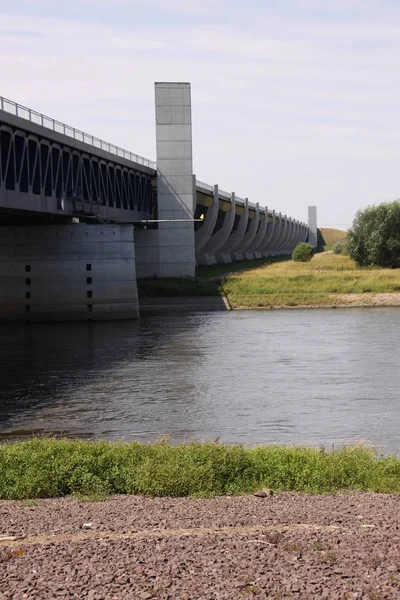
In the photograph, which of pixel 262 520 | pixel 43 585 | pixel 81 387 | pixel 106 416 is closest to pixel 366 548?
pixel 262 520

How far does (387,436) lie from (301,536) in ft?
36.0

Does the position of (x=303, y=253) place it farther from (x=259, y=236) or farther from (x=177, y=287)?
(x=177, y=287)

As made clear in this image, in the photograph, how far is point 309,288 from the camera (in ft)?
234

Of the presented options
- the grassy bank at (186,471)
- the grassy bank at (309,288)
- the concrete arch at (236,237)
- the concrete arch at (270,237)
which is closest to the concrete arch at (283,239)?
the concrete arch at (270,237)

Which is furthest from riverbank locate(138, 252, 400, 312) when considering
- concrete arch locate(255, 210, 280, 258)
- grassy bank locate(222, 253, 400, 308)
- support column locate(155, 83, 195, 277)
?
concrete arch locate(255, 210, 280, 258)

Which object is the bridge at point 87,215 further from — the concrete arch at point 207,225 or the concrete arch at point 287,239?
the concrete arch at point 287,239

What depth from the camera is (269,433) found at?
2109cm

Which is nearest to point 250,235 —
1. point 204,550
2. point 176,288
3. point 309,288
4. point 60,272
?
point 176,288

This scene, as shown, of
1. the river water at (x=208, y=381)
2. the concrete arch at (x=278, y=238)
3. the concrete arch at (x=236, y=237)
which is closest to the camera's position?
the river water at (x=208, y=381)

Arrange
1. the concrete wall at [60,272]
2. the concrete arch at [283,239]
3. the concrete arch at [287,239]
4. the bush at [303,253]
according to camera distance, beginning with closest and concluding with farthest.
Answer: the concrete wall at [60,272] < the bush at [303,253] < the concrete arch at [283,239] < the concrete arch at [287,239]

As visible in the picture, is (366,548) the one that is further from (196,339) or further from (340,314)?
(340,314)

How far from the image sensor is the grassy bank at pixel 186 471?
1308cm

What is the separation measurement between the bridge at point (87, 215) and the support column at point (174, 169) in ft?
0.28

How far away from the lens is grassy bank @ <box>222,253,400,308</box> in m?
68.8
